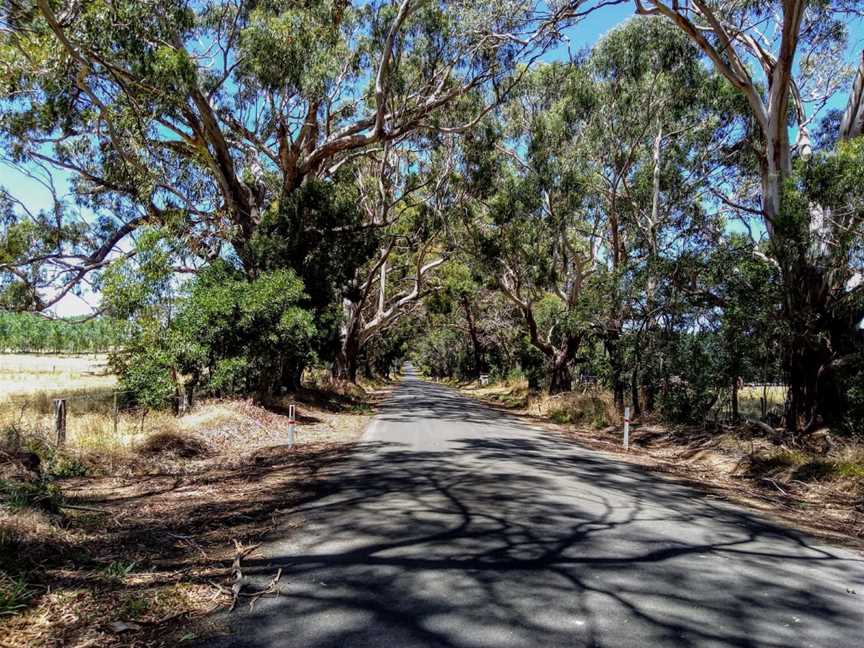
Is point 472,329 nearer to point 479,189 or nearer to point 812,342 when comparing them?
point 479,189

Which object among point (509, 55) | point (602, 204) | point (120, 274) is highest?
point (509, 55)

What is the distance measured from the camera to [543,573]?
5219mm

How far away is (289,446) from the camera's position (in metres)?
13.6

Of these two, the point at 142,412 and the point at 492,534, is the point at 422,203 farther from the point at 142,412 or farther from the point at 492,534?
the point at 492,534

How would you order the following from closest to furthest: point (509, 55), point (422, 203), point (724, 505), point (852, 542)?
point (852, 542) < point (724, 505) < point (509, 55) < point (422, 203)

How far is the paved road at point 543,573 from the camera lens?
13.6 ft

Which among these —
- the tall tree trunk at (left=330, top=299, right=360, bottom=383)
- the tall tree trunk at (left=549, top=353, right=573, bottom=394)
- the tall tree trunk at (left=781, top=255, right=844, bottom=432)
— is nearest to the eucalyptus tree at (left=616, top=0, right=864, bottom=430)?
the tall tree trunk at (left=781, top=255, right=844, bottom=432)

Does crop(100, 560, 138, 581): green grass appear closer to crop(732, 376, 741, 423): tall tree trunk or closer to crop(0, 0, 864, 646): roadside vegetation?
crop(0, 0, 864, 646): roadside vegetation

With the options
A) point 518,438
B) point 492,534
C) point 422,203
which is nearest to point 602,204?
point 422,203

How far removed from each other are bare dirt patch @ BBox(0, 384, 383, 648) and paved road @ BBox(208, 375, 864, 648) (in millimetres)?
508

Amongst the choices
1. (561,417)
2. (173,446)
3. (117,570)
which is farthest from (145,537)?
(561,417)

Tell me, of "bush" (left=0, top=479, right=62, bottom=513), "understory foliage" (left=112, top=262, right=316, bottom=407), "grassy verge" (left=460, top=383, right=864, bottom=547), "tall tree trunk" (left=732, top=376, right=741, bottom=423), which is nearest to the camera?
"bush" (left=0, top=479, right=62, bottom=513)

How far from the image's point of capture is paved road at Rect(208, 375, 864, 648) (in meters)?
4.14

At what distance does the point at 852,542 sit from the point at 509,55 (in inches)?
584
